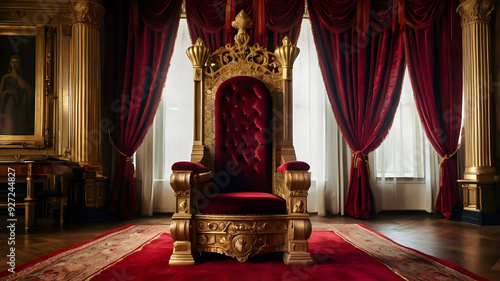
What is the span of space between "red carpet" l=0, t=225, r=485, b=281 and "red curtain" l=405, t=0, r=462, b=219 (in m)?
2.08

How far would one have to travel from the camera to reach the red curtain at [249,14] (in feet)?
15.0

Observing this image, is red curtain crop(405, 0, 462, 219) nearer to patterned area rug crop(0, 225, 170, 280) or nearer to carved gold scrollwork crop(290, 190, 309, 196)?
carved gold scrollwork crop(290, 190, 309, 196)

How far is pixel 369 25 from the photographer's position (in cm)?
473

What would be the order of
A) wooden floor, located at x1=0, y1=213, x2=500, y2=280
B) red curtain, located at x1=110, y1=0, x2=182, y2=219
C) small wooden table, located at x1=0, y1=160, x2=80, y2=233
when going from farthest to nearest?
red curtain, located at x1=110, y1=0, x2=182, y2=219, small wooden table, located at x1=0, y1=160, x2=80, y2=233, wooden floor, located at x1=0, y1=213, x2=500, y2=280

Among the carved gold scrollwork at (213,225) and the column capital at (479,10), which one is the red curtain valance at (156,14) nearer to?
the carved gold scrollwork at (213,225)

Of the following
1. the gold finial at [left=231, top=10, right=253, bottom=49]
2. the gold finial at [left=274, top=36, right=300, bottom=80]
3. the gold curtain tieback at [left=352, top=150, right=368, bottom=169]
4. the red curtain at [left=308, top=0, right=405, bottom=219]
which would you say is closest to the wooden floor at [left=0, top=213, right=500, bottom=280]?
the red curtain at [left=308, top=0, right=405, bottom=219]

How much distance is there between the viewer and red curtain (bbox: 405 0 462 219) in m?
4.63

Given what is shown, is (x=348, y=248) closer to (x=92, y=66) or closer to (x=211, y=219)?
(x=211, y=219)

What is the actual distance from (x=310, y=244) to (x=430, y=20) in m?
3.37

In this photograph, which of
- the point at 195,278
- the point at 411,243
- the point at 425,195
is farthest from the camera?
the point at 425,195

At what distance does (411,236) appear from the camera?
11.5ft

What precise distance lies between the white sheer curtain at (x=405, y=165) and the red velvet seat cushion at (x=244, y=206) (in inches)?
109

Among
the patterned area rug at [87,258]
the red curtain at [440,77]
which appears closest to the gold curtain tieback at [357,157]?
the red curtain at [440,77]

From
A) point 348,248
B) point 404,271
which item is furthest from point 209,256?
point 404,271
